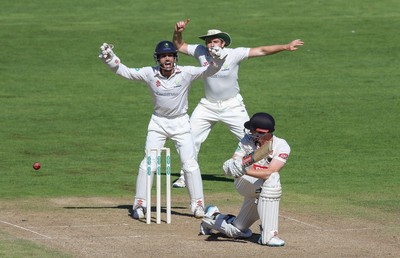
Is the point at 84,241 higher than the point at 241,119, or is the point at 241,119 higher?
the point at 241,119

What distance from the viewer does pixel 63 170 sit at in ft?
61.0

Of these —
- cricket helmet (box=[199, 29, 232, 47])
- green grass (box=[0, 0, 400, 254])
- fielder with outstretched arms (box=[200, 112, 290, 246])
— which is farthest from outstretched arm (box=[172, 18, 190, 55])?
fielder with outstretched arms (box=[200, 112, 290, 246])

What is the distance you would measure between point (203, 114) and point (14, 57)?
43.4ft

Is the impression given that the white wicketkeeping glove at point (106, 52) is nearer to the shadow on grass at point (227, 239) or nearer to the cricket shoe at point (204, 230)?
the cricket shoe at point (204, 230)

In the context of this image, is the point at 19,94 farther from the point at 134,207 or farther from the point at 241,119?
the point at 134,207

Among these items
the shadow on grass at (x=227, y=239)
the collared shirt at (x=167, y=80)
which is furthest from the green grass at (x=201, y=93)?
the collared shirt at (x=167, y=80)

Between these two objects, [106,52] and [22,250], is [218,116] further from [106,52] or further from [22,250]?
[22,250]

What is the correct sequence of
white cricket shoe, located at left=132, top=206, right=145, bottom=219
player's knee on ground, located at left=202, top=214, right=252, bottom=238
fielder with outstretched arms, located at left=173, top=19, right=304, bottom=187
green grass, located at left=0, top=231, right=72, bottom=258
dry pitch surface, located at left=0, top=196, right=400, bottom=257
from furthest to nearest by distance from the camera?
1. fielder with outstretched arms, located at left=173, top=19, right=304, bottom=187
2. white cricket shoe, located at left=132, top=206, right=145, bottom=219
3. player's knee on ground, located at left=202, top=214, right=252, bottom=238
4. dry pitch surface, located at left=0, top=196, right=400, bottom=257
5. green grass, located at left=0, top=231, right=72, bottom=258

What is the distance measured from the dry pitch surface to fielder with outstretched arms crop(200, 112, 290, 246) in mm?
183

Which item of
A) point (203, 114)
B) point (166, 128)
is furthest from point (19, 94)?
point (166, 128)

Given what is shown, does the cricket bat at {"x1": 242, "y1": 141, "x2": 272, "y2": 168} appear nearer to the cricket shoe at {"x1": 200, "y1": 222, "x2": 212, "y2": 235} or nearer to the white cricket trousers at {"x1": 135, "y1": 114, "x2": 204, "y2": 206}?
the cricket shoe at {"x1": 200, "y1": 222, "x2": 212, "y2": 235}

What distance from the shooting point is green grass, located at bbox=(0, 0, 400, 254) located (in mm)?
Answer: 17719

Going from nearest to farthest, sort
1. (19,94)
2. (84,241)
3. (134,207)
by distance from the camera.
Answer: (84,241), (134,207), (19,94)

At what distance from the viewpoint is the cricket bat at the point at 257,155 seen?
40.6ft
